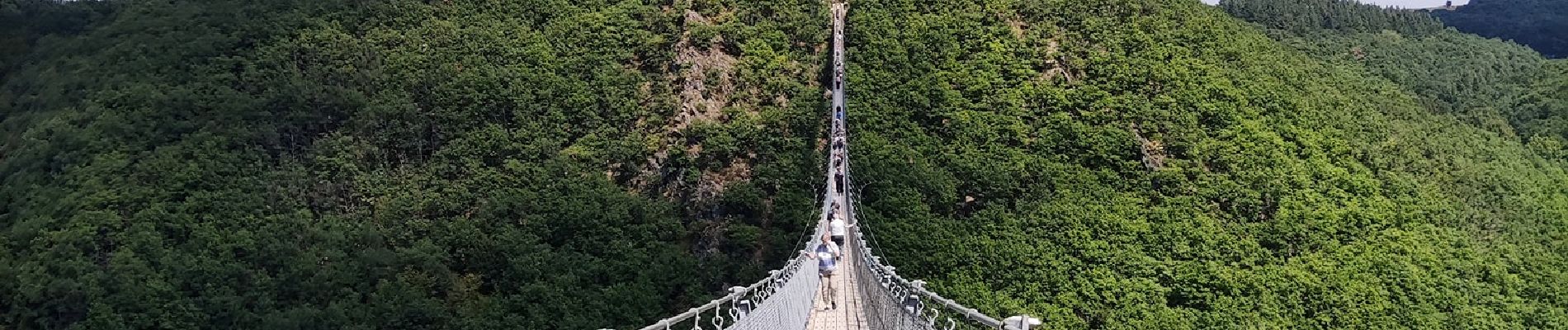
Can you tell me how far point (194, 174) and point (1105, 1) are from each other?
21.1 meters

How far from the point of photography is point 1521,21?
264 feet

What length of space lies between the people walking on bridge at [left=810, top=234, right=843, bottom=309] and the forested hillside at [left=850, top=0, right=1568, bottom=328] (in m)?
9.01

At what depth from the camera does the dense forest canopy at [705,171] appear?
23.5m

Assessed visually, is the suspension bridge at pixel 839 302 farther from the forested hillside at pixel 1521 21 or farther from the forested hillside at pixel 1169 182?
the forested hillside at pixel 1521 21

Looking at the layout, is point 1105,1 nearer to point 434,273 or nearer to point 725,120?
point 725,120

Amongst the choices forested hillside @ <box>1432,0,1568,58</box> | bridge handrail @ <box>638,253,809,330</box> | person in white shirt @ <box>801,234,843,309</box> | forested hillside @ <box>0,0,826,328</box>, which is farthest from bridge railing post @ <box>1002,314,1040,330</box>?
forested hillside @ <box>1432,0,1568,58</box>

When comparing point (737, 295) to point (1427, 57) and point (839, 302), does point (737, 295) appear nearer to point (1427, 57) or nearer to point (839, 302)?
point (839, 302)

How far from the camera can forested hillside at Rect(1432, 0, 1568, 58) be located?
7594 cm

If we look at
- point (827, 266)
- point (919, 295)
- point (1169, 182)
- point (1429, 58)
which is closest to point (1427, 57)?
point (1429, 58)

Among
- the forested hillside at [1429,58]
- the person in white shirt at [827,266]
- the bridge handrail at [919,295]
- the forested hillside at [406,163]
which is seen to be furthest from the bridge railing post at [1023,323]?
the forested hillside at [1429,58]

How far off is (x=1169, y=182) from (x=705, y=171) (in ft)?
31.2

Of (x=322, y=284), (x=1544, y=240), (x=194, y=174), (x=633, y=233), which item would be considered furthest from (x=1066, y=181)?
(x=194, y=174)

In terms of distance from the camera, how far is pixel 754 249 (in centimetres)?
2483

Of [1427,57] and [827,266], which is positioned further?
[1427,57]
